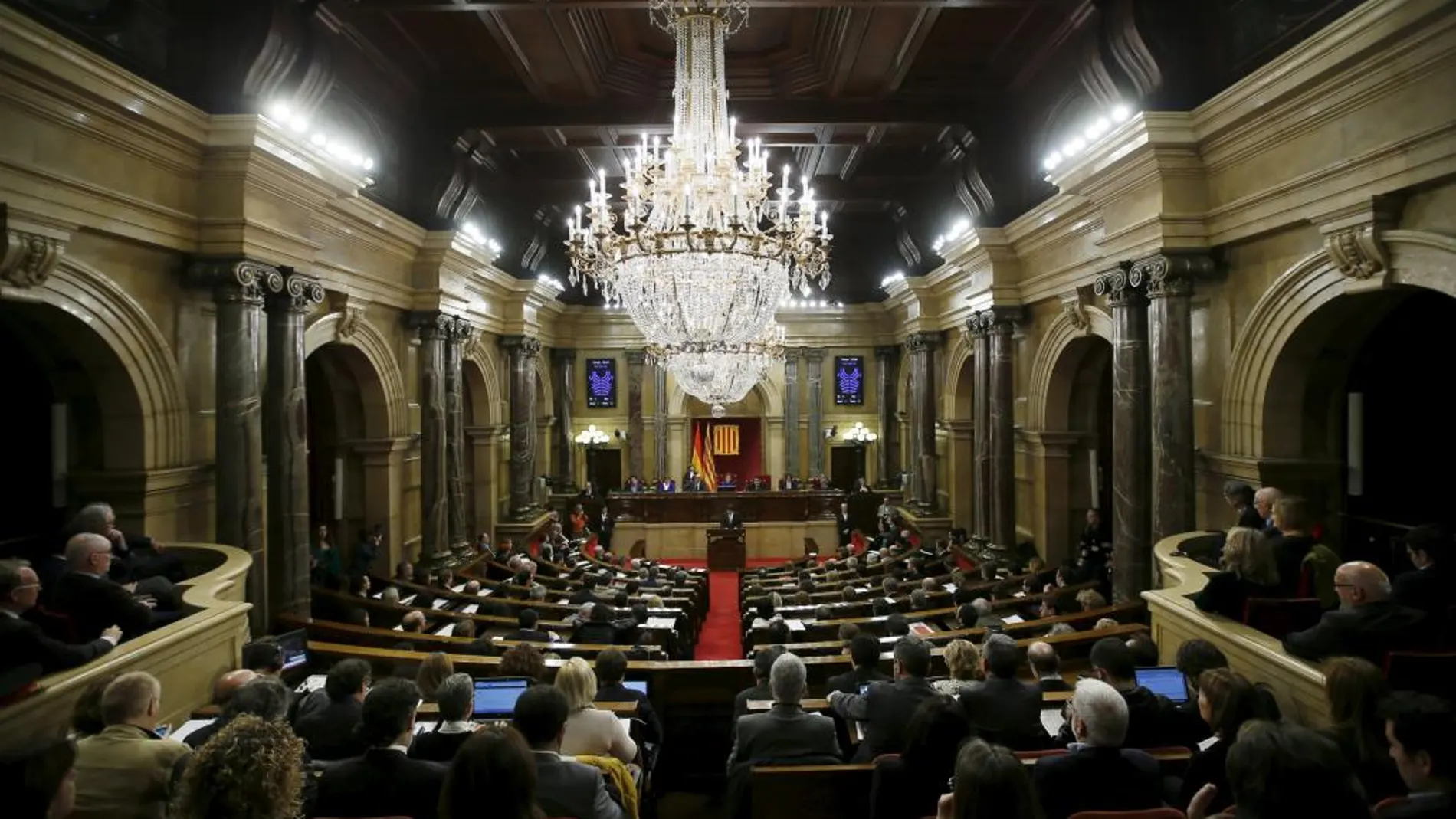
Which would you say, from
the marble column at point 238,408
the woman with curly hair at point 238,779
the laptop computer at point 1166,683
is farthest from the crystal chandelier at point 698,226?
the woman with curly hair at point 238,779

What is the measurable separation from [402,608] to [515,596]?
2170 mm

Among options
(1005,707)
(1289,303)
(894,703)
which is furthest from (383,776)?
(1289,303)

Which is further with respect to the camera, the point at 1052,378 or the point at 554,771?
the point at 1052,378

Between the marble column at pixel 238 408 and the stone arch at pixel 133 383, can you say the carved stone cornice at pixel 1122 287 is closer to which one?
the marble column at pixel 238 408

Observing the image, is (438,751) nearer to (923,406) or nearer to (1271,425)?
(1271,425)

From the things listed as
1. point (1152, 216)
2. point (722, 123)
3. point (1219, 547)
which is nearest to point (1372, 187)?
point (1152, 216)

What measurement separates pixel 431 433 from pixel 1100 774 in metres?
11.6

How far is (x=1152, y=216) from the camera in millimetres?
7934

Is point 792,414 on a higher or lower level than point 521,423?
higher

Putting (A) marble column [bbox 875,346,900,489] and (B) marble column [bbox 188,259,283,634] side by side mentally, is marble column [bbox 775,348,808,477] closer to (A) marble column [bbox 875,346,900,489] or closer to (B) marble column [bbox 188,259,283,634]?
(A) marble column [bbox 875,346,900,489]

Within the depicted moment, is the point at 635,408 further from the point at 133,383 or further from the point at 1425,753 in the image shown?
the point at 1425,753

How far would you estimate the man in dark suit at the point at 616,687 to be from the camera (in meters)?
5.21

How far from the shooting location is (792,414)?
22953mm

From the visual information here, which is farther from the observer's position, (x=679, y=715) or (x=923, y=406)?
(x=923, y=406)
